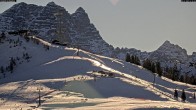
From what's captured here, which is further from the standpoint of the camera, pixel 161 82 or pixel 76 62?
pixel 161 82

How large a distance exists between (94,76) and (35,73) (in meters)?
23.0

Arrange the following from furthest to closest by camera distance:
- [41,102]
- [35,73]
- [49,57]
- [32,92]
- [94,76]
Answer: [49,57] < [35,73] < [94,76] < [32,92] < [41,102]

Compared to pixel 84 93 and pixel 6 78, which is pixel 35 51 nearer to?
pixel 6 78

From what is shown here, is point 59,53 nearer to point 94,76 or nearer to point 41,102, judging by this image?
point 94,76

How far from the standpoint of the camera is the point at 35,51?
165750 mm

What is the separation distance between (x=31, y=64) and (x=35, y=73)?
16925 mm

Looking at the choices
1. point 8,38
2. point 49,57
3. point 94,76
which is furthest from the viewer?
point 8,38

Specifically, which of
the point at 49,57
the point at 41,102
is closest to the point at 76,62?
the point at 49,57

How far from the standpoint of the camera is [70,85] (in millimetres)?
111375

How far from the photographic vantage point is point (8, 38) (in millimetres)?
180500

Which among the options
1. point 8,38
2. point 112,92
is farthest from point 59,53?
point 112,92

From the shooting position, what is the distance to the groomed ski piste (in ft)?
264

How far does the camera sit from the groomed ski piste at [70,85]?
80375mm

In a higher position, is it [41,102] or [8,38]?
[8,38]
